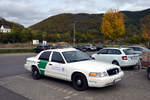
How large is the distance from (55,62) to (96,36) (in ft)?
227

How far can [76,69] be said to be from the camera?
19.2ft

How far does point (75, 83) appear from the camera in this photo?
6.01 meters

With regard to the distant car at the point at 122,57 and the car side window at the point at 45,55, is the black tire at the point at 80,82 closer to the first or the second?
the car side window at the point at 45,55

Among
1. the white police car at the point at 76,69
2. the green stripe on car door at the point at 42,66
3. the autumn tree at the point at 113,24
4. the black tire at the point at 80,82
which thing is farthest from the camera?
the autumn tree at the point at 113,24

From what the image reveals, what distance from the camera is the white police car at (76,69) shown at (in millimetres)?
5477

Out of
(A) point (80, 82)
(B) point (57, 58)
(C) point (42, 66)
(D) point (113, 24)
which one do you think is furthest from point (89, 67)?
(D) point (113, 24)

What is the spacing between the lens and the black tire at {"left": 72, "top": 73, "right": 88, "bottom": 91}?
5703 millimetres

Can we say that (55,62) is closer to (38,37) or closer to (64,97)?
(64,97)

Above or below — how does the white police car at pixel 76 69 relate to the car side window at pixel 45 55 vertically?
below

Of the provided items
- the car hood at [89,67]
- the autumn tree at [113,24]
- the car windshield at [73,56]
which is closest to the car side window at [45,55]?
the car windshield at [73,56]

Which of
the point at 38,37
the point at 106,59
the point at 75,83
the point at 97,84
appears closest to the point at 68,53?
the point at 75,83

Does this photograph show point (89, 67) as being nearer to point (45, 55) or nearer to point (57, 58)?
point (57, 58)

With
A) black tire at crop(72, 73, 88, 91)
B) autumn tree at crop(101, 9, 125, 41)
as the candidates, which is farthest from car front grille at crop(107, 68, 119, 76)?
autumn tree at crop(101, 9, 125, 41)

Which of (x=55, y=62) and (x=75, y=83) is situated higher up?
(x=55, y=62)
